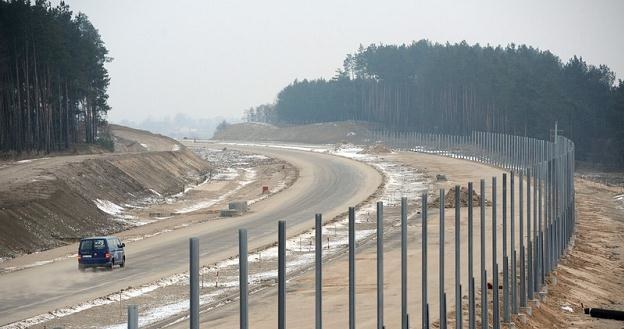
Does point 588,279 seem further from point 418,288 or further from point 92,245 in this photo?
point 92,245

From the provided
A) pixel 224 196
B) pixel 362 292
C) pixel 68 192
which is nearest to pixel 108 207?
pixel 68 192

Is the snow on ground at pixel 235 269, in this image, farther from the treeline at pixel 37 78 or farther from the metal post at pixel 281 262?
the treeline at pixel 37 78

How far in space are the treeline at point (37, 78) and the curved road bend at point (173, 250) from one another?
87.7ft

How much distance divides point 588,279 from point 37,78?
70.2 meters

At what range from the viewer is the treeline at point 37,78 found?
101 m

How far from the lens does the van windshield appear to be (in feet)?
148

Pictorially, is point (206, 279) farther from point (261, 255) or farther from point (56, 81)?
point (56, 81)

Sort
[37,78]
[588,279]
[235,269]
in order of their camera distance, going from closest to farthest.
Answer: [235,269], [588,279], [37,78]

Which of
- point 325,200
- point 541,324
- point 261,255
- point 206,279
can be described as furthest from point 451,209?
point 541,324

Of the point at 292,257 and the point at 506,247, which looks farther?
the point at 292,257

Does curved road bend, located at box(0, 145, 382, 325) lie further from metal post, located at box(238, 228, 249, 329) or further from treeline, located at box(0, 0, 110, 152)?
treeline, located at box(0, 0, 110, 152)

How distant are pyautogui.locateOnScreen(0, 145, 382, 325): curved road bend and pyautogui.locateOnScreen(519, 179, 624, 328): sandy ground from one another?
15451 mm

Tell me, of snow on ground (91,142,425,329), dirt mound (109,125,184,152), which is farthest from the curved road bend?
dirt mound (109,125,184,152)

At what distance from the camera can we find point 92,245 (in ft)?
149
